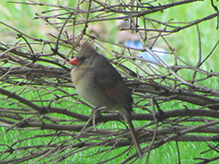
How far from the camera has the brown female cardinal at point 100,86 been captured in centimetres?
244

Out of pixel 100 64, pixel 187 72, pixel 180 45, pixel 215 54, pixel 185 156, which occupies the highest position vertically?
pixel 180 45

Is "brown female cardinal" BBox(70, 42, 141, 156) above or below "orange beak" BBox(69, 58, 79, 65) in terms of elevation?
below

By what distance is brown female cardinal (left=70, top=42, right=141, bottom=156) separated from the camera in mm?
2439

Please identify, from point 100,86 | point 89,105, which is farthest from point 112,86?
point 89,105

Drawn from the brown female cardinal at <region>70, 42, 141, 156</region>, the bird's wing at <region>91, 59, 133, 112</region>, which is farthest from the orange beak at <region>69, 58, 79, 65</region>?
the bird's wing at <region>91, 59, 133, 112</region>

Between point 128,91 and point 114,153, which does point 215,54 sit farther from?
point 128,91

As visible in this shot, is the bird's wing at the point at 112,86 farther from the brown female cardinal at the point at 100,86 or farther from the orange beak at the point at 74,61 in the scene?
the orange beak at the point at 74,61

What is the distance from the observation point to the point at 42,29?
7715 millimetres

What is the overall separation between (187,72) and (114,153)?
209 centimetres

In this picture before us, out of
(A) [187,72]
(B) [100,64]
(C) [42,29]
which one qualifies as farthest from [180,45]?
(B) [100,64]

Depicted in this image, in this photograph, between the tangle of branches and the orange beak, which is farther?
the orange beak

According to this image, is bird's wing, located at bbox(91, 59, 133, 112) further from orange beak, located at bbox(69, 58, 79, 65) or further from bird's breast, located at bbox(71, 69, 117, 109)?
orange beak, located at bbox(69, 58, 79, 65)

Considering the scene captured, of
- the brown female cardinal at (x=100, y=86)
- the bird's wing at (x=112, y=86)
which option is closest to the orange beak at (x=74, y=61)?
the brown female cardinal at (x=100, y=86)

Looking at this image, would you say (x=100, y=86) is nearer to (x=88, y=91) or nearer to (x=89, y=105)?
(x=88, y=91)
